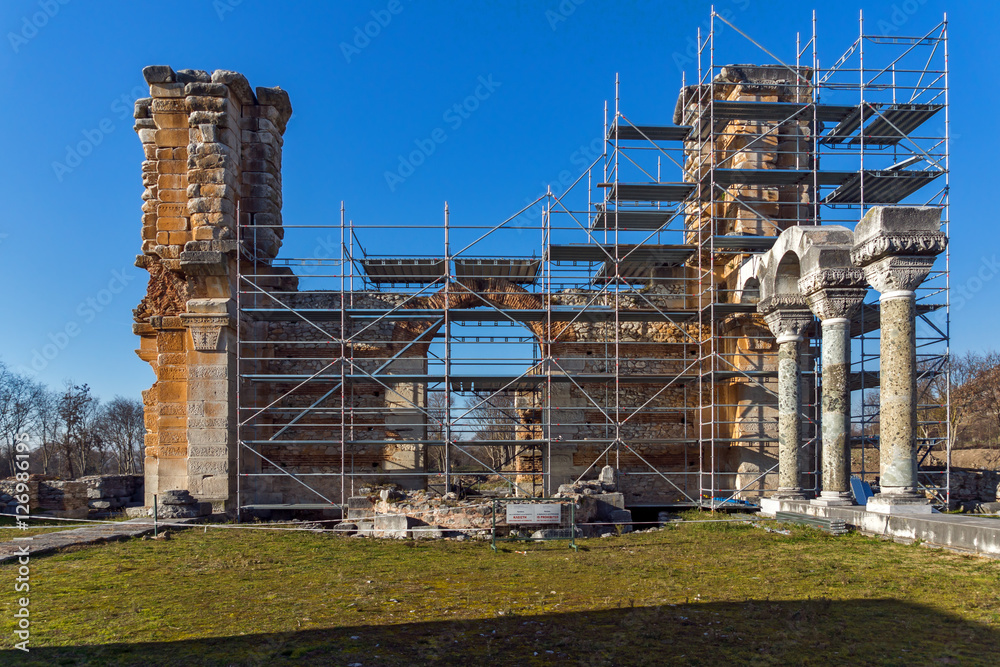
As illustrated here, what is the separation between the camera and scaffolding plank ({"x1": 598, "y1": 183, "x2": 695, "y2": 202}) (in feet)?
48.7

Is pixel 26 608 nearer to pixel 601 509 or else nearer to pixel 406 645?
pixel 406 645

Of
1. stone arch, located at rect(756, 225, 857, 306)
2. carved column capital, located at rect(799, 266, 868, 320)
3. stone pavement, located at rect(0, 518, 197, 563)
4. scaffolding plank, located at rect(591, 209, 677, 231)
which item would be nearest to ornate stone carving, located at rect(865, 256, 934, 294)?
carved column capital, located at rect(799, 266, 868, 320)

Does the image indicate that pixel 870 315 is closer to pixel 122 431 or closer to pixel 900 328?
pixel 900 328

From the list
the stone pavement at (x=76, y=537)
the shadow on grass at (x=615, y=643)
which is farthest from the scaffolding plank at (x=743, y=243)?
the stone pavement at (x=76, y=537)

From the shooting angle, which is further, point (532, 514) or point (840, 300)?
point (840, 300)

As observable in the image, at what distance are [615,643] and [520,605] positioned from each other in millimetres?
1344

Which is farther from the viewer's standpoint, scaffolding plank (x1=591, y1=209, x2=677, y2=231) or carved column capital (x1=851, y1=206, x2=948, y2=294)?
scaffolding plank (x1=591, y1=209, x2=677, y2=231)

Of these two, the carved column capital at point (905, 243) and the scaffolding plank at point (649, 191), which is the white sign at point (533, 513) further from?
the scaffolding plank at point (649, 191)

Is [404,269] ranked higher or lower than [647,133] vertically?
lower

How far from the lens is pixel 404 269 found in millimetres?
15711

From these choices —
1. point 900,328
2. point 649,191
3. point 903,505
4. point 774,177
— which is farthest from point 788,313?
point 649,191

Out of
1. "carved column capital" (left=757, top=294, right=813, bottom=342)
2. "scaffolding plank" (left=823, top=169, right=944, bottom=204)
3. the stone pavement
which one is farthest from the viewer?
"scaffolding plank" (left=823, top=169, right=944, bottom=204)

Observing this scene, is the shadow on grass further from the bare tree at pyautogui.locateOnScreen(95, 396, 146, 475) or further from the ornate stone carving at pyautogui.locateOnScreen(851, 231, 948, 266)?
the bare tree at pyautogui.locateOnScreen(95, 396, 146, 475)

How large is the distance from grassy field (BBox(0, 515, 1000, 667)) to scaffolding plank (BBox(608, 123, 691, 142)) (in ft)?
29.1
